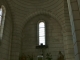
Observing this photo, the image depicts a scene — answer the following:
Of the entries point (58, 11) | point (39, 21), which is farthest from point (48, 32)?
point (58, 11)

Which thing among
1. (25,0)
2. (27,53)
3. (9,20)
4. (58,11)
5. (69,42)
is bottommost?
(27,53)

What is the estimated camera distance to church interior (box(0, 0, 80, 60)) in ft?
32.0

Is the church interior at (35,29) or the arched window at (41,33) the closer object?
the church interior at (35,29)

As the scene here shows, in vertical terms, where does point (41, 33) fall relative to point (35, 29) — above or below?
below

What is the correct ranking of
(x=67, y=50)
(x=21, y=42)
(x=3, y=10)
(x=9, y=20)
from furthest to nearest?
1. (x=21, y=42)
2. (x=9, y=20)
3. (x=3, y=10)
4. (x=67, y=50)

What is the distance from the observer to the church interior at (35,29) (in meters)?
9.76

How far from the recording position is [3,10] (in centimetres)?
993

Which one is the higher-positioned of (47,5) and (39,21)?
(47,5)

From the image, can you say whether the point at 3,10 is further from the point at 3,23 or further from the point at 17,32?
the point at 17,32

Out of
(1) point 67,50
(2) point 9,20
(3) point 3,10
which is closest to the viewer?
(1) point 67,50

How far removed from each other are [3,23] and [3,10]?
1.12m

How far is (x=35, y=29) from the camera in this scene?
11.7 metres

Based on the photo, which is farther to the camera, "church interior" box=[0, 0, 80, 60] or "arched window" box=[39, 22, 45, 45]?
"arched window" box=[39, 22, 45, 45]

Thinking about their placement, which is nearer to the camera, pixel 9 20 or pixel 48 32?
pixel 9 20
